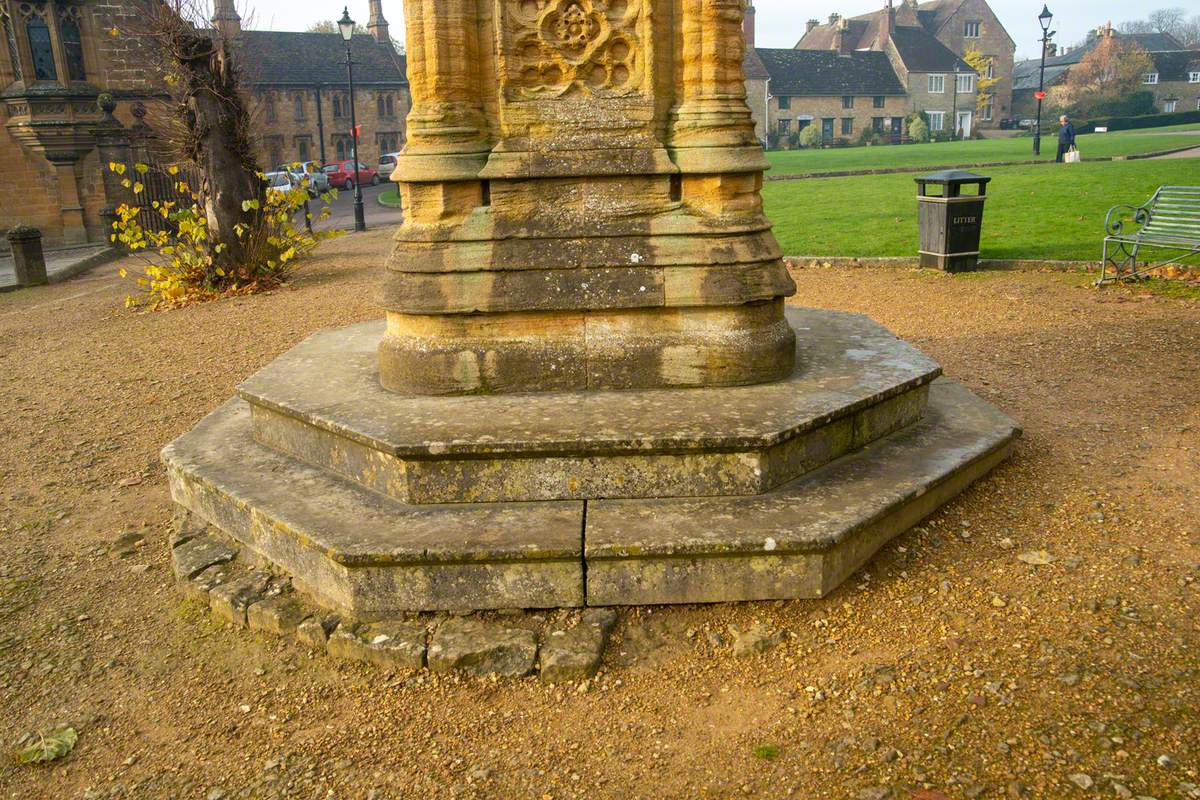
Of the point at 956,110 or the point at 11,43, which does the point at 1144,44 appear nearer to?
the point at 956,110

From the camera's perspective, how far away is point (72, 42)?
2241 centimetres

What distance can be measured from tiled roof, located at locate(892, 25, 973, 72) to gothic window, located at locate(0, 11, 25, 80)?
215 feet

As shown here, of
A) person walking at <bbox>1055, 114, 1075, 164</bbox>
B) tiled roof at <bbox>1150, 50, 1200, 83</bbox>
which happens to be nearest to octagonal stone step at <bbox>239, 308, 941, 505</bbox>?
person walking at <bbox>1055, 114, 1075, 164</bbox>

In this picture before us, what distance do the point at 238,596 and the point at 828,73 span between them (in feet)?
244

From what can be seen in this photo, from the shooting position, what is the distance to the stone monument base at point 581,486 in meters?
3.69

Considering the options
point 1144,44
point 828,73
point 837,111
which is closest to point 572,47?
point 837,111

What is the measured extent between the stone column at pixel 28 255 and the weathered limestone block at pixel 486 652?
1501 cm

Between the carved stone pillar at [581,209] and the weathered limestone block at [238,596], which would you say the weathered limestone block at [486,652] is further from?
the carved stone pillar at [581,209]

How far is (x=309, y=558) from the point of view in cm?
390

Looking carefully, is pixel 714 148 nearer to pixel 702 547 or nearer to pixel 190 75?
pixel 702 547

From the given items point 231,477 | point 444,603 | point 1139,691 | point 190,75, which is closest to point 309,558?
point 444,603

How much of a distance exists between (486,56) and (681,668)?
318 cm

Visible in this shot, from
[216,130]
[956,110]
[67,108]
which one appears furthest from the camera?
[956,110]

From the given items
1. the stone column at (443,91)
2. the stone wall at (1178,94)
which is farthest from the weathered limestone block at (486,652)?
the stone wall at (1178,94)
